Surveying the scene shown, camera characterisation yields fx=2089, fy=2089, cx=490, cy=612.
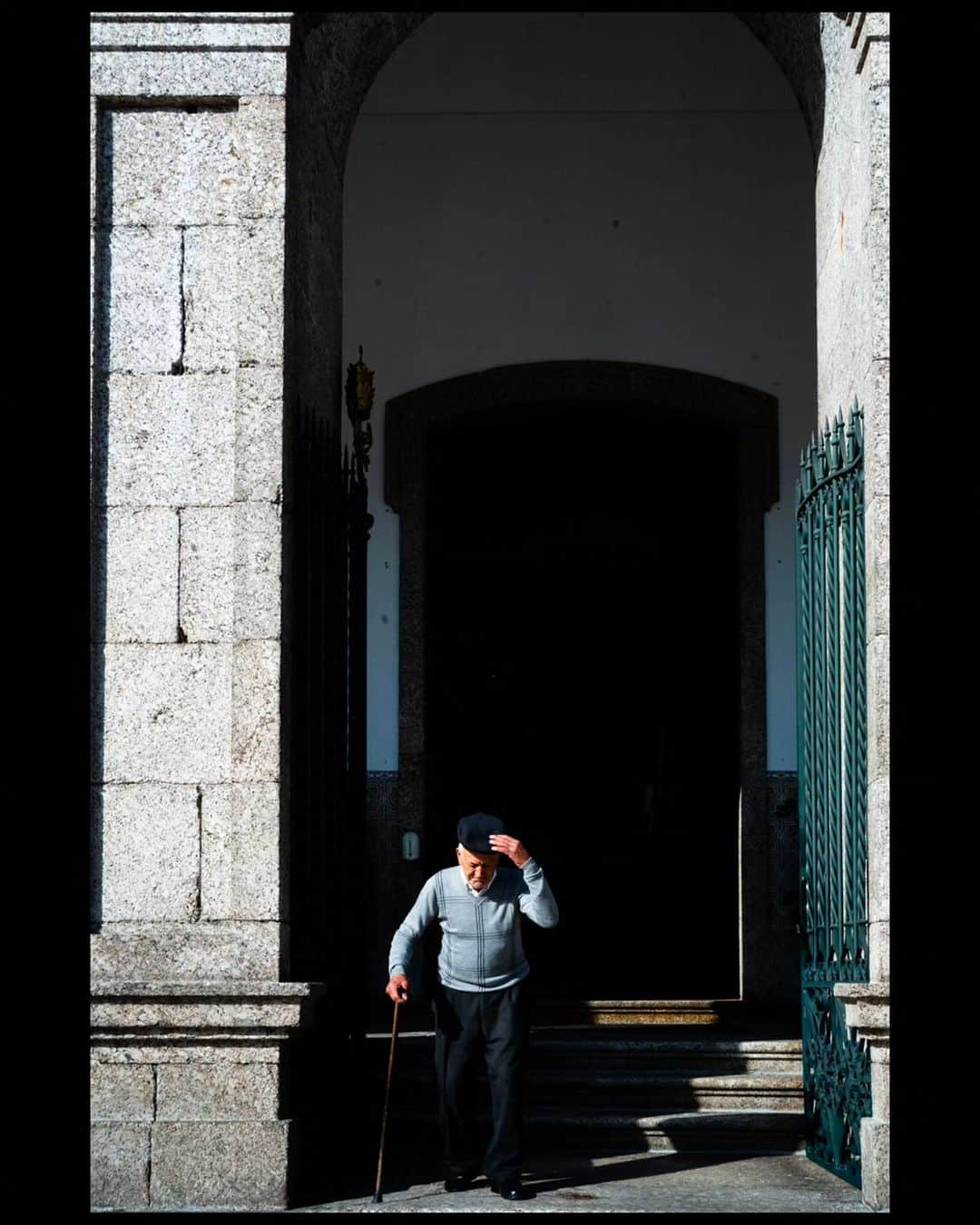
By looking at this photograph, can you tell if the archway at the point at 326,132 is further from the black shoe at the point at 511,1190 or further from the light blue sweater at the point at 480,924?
the black shoe at the point at 511,1190

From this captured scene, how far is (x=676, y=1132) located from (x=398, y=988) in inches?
63.1

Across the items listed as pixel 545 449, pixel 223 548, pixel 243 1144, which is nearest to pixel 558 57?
pixel 545 449

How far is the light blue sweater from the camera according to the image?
8328mm

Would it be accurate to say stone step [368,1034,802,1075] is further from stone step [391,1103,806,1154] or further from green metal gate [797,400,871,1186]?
green metal gate [797,400,871,1186]

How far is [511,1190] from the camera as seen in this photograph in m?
7.94

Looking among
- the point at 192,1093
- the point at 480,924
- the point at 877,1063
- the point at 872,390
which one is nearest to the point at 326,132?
the point at 872,390

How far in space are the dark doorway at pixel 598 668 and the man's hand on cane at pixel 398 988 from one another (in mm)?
3719

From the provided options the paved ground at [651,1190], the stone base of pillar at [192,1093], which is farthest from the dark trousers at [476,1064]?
the stone base of pillar at [192,1093]

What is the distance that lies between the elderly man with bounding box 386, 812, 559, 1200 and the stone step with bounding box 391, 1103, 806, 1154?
2.81 ft

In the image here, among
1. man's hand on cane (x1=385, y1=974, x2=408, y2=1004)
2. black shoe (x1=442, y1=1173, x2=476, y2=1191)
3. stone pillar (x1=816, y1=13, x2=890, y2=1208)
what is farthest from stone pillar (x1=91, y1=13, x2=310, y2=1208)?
stone pillar (x1=816, y1=13, x2=890, y2=1208)

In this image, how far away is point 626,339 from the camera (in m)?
11.9

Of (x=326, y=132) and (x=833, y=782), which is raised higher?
(x=326, y=132)

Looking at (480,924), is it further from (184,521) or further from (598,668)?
(598,668)

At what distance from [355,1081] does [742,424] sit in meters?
4.76
